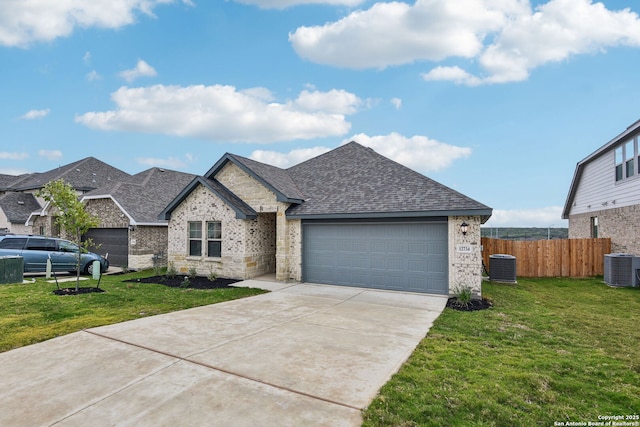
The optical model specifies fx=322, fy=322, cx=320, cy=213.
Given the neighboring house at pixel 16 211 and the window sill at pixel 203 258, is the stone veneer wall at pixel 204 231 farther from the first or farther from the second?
the neighboring house at pixel 16 211

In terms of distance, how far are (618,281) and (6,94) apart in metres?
32.8

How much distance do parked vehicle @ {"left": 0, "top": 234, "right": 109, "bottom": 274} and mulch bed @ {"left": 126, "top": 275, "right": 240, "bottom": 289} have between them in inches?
128

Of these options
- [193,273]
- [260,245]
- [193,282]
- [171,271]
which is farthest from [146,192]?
[260,245]

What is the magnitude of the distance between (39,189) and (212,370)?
35550 millimetres

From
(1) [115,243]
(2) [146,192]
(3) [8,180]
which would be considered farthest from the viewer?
(3) [8,180]

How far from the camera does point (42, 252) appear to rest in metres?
14.0

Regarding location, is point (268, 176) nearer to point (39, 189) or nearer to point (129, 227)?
point (129, 227)

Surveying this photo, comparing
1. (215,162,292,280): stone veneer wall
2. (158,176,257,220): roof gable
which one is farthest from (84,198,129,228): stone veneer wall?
(215,162,292,280): stone veneer wall

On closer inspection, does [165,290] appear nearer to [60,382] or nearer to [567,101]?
[60,382]

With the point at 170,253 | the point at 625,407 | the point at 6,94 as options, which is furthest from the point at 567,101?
the point at 6,94

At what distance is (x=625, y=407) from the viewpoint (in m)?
3.67

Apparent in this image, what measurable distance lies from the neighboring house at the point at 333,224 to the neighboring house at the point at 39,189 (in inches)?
518

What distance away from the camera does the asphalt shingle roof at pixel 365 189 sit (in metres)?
10.7

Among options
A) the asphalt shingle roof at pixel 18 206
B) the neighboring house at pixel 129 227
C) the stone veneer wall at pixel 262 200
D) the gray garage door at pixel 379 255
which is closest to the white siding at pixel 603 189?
the gray garage door at pixel 379 255
